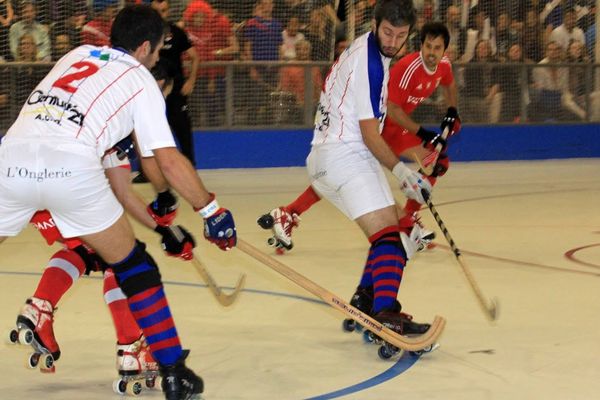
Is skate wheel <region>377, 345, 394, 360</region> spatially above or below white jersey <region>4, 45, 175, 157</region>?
below

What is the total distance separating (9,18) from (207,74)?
1962 millimetres

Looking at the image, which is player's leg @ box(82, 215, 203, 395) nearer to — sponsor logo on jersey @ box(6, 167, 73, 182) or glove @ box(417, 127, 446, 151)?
sponsor logo on jersey @ box(6, 167, 73, 182)

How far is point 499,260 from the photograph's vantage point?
6.51 metres

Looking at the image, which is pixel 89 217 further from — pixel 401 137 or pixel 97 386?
pixel 401 137

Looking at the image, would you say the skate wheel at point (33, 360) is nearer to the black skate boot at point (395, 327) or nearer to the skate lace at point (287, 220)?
the black skate boot at point (395, 327)

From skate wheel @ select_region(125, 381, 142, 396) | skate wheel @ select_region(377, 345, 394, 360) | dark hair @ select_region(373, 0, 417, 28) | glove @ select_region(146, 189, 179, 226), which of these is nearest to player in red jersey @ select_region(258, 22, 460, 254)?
dark hair @ select_region(373, 0, 417, 28)

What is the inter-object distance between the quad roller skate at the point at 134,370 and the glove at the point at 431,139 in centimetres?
263

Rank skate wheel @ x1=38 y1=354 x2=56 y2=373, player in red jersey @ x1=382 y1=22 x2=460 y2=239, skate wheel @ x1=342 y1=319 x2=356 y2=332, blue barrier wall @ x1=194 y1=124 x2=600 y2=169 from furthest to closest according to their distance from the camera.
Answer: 1. blue barrier wall @ x1=194 y1=124 x2=600 y2=169
2. player in red jersey @ x1=382 y1=22 x2=460 y2=239
3. skate wheel @ x1=342 y1=319 x2=356 y2=332
4. skate wheel @ x1=38 y1=354 x2=56 y2=373

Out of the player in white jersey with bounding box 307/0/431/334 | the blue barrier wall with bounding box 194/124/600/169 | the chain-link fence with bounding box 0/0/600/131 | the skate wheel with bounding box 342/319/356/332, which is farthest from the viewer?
the blue barrier wall with bounding box 194/124/600/169

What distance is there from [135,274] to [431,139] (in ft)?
9.58

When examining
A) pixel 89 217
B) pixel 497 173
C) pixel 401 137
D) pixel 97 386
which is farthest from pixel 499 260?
pixel 497 173

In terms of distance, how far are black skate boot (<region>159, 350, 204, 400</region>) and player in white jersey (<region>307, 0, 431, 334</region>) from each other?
3.59ft

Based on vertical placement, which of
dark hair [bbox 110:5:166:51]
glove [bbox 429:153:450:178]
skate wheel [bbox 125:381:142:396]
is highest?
dark hair [bbox 110:5:166:51]

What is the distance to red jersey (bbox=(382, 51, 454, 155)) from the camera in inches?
258
